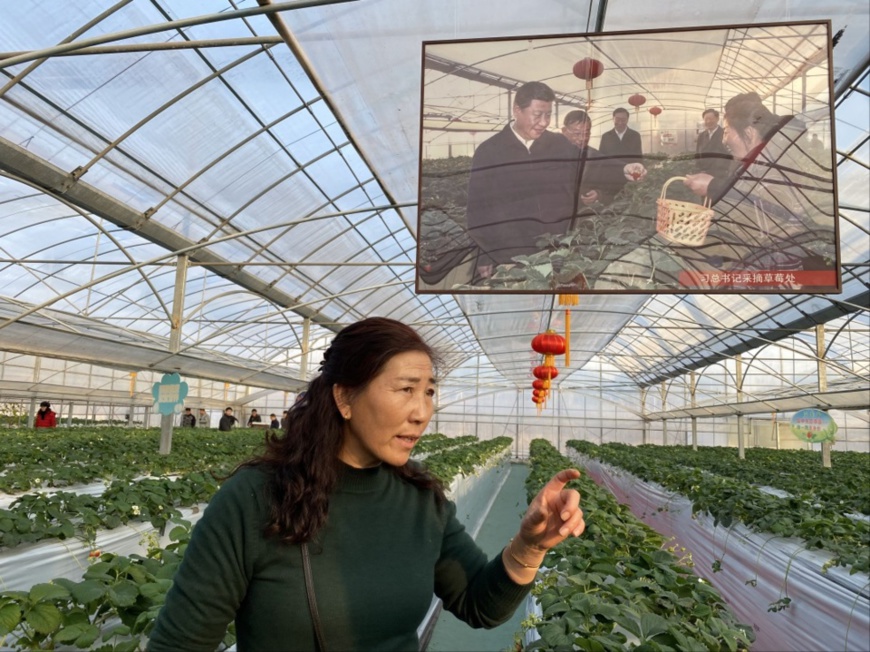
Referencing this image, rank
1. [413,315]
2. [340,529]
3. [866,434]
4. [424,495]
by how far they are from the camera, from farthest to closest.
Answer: [866,434], [413,315], [424,495], [340,529]

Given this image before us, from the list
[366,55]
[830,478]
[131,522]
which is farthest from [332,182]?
[830,478]

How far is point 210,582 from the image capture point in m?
1.20

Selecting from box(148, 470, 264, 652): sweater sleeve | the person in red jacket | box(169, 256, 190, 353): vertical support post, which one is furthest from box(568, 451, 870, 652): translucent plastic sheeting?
the person in red jacket

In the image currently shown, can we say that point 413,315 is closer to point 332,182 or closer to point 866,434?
point 332,182

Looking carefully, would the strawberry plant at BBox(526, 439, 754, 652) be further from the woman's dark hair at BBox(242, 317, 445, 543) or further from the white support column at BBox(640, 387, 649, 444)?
the white support column at BBox(640, 387, 649, 444)

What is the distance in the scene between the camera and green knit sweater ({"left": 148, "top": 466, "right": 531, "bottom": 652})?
121cm

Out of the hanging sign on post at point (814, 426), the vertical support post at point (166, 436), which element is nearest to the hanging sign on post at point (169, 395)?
the vertical support post at point (166, 436)

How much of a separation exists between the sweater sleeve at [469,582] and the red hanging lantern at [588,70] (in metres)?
3.97

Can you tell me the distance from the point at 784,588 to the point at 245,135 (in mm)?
7605

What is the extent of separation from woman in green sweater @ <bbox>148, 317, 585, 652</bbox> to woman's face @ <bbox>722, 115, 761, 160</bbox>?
379cm

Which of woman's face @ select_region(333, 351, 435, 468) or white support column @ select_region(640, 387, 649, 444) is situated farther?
white support column @ select_region(640, 387, 649, 444)

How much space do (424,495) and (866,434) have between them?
106 feet

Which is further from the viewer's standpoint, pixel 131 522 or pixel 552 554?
pixel 131 522

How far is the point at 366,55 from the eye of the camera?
513cm
